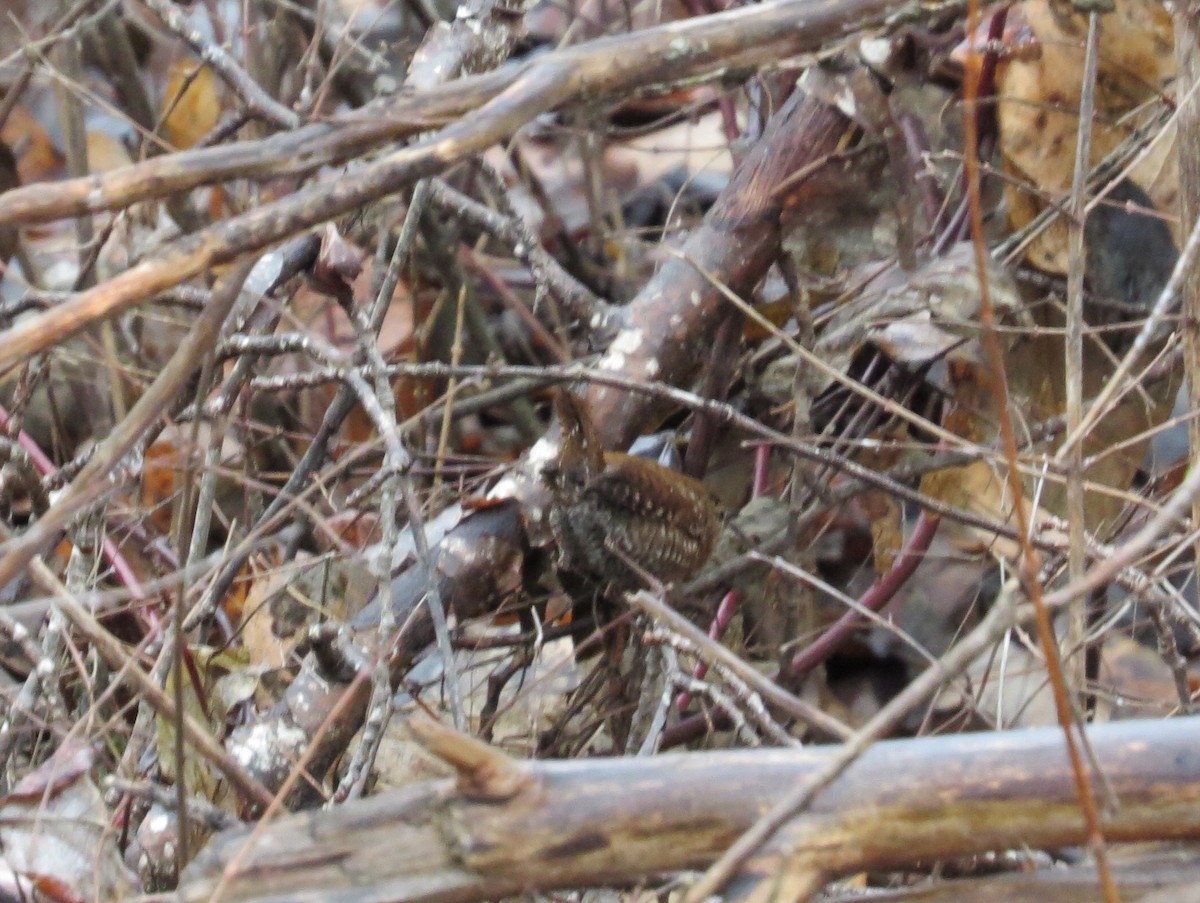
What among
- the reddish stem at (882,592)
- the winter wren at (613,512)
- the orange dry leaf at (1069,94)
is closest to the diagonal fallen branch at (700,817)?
the winter wren at (613,512)

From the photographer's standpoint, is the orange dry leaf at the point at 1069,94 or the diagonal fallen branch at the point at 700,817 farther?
the orange dry leaf at the point at 1069,94

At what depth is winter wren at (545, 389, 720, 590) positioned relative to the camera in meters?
1.49

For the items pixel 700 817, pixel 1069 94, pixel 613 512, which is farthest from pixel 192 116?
pixel 700 817

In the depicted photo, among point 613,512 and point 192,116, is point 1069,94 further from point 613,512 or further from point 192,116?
point 192,116

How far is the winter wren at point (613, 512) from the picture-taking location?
58.7 inches

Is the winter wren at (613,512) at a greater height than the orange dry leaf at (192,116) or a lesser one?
lesser

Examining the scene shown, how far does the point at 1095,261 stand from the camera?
1968 mm

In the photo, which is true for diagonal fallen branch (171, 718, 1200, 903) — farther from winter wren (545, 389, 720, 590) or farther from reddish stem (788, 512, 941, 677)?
reddish stem (788, 512, 941, 677)

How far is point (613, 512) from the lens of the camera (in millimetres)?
1502

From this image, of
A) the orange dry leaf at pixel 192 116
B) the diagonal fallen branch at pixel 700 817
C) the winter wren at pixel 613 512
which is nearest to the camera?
the diagonal fallen branch at pixel 700 817

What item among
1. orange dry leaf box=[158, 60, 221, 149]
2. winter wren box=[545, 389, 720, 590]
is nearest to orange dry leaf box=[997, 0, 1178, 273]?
winter wren box=[545, 389, 720, 590]

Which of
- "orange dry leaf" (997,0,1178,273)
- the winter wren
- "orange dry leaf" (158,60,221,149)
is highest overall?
"orange dry leaf" (158,60,221,149)

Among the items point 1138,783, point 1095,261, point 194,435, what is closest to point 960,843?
point 1138,783

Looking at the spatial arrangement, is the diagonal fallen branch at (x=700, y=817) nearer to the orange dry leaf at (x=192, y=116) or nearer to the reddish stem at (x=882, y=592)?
the reddish stem at (x=882, y=592)
